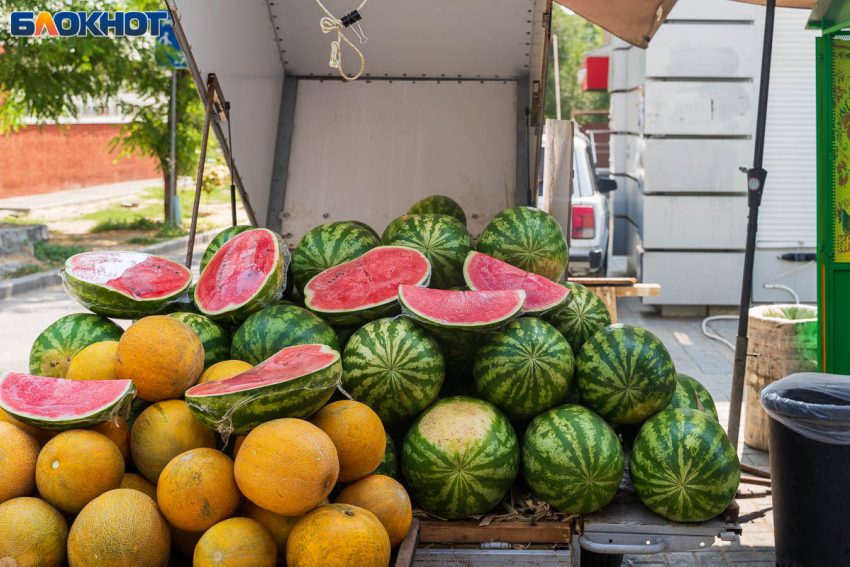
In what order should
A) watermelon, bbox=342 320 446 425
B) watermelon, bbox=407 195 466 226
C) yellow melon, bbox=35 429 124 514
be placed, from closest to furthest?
1. yellow melon, bbox=35 429 124 514
2. watermelon, bbox=342 320 446 425
3. watermelon, bbox=407 195 466 226

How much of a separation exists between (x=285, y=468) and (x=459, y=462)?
0.83 meters

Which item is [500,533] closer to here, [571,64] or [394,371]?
[394,371]

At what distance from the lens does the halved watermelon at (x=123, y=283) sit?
9.77 feet

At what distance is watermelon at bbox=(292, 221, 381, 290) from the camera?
3.53 m

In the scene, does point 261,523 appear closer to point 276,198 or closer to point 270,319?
point 270,319

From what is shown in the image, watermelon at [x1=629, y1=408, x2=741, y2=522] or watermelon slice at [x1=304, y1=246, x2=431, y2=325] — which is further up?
watermelon slice at [x1=304, y1=246, x2=431, y2=325]

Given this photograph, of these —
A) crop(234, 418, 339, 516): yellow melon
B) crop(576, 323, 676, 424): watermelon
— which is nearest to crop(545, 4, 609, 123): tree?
crop(576, 323, 676, 424): watermelon

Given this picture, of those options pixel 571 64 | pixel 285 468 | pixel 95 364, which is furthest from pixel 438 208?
pixel 571 64

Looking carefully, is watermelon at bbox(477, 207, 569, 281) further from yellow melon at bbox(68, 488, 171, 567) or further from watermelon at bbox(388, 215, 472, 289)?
yellow melon at bbox(68, 488, 171, 567)

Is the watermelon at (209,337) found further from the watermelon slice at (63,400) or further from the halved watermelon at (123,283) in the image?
the watermelon slice at (63,400)

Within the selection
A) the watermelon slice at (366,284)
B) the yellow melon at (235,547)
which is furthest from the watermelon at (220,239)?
the yellow melon at (235,547)

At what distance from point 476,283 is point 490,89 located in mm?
2181

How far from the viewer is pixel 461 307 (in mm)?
2943

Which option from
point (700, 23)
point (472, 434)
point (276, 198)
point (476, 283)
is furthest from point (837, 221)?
point (700, 23)
